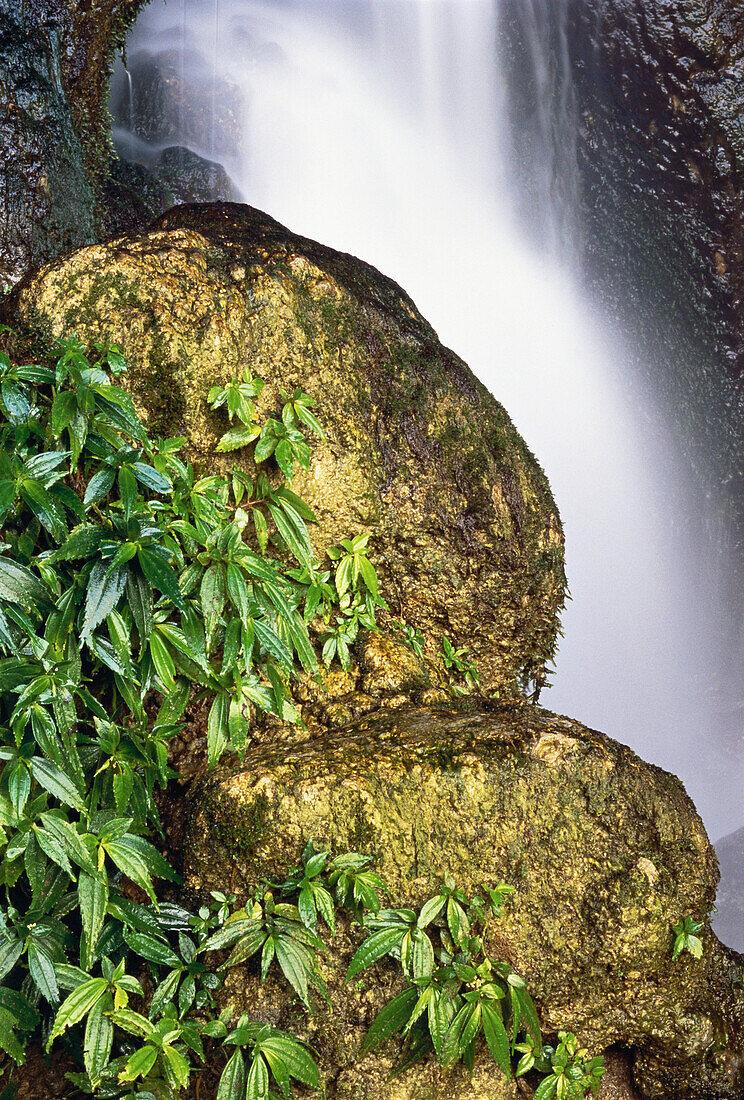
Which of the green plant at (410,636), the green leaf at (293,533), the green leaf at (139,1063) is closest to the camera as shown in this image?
the green leaf at (139,1063)

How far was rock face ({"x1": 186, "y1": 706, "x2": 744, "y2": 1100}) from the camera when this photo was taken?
6.67ft

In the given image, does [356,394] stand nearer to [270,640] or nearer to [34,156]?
[270,640]

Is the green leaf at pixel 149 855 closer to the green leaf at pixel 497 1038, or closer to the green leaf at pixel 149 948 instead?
the green leaf at pixel 149 948

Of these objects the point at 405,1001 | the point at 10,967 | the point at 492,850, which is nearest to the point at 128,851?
the point at 10,967

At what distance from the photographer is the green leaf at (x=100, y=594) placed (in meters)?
1.86

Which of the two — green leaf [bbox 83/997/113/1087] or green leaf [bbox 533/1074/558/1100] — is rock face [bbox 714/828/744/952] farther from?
green leaf [bbox 83/997/113/1087]

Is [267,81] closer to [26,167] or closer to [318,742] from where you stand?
[26,167]

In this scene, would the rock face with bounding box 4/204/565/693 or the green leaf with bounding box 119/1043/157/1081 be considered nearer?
the green leaf with bounding box 119/1043/157/1081

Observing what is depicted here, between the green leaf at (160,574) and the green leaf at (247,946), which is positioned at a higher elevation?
the green leaf at (160,574)

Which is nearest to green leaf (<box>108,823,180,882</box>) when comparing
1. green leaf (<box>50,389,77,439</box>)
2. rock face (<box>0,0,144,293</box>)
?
green leaf (<box>50,389,77,439</box>)

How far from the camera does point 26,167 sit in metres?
4.43

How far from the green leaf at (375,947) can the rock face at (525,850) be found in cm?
9

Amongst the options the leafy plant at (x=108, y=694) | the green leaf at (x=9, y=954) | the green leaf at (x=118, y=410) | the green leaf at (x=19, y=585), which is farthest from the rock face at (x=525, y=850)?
the green leaf at (x=118, y=410)

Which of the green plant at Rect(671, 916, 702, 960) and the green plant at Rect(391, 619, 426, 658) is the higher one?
the green plant at Rect(391, 619, 426, 658)
